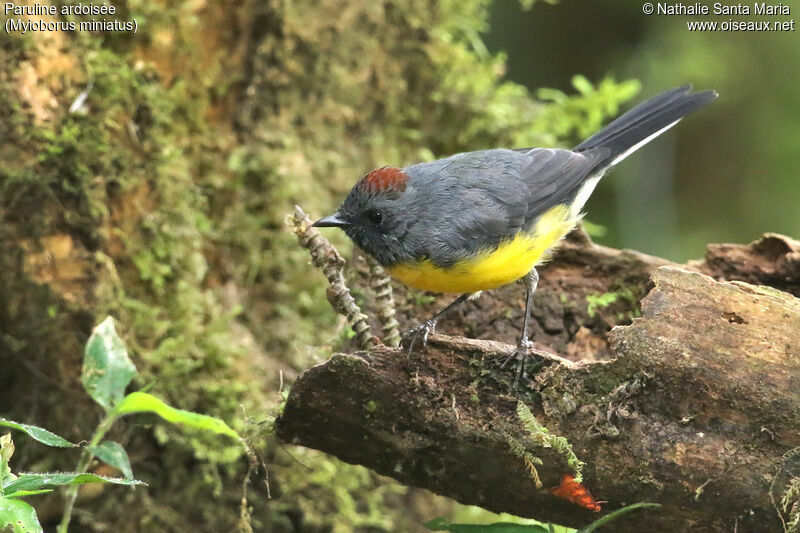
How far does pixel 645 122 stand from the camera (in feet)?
13.6

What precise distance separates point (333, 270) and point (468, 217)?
654 millimetres

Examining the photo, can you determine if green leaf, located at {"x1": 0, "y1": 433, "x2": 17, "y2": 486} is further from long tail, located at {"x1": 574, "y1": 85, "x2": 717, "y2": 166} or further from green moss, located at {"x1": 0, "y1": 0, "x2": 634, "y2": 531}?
long tail, located at {"x1": 574, "y1": 85, "x2": 717, "y2": 166}

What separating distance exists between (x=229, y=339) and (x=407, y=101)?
2228 mm

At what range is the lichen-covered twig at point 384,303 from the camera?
354 centimetres

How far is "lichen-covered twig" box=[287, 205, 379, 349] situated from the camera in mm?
3207

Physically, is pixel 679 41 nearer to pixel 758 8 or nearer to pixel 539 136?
pixel 758 8

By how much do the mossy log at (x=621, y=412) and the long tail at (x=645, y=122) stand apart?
1.54 metres

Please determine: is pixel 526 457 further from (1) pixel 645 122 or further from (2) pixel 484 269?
(1) pixel 645 122

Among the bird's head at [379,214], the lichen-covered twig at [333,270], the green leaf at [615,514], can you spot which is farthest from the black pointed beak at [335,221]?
the green leaf at [615,514]

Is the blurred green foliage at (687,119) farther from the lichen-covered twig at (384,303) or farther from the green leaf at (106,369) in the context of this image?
the green leaf at (106,369)

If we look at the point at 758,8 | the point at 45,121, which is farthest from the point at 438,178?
the point at 758,8

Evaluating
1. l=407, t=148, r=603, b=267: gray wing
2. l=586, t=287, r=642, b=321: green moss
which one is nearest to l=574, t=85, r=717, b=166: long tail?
l=407, t=148, r=603, b=267: gray wing

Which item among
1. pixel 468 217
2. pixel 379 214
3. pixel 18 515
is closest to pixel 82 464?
pixel 18 515

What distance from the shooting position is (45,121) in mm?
4047
